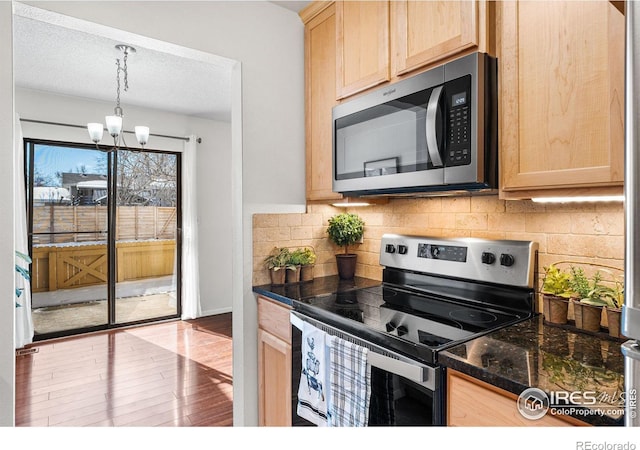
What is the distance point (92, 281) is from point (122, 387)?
1892 mm

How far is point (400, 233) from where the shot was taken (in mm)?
2047

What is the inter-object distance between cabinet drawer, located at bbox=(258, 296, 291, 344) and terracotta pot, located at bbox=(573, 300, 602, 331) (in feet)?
3.71

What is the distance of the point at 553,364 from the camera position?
0.96 metres

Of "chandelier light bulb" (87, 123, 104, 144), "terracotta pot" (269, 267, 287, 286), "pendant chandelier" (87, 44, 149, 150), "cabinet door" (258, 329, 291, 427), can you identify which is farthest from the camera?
"chandelier light bulb" (87, 123, 104, 144)

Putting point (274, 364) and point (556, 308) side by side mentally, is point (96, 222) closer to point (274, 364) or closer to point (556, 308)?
point (274, 364)

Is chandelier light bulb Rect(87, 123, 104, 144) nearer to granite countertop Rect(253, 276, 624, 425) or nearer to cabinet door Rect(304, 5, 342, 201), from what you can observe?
cabinet door Rect(304, 5, 342, 201)

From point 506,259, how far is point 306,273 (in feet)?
3.44

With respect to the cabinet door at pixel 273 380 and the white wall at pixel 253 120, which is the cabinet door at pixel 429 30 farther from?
the cabinet door at pixel 273 380

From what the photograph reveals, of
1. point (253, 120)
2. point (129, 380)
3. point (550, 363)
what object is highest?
point (253, 120)

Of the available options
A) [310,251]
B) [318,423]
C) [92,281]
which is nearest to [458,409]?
[318,423]

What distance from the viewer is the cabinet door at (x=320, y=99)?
6.58 feet

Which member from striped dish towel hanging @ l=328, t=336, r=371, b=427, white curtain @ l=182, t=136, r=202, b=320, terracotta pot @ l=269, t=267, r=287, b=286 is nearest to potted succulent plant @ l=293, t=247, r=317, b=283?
terracotta pot @ l=269, t=267, r=287, b=286

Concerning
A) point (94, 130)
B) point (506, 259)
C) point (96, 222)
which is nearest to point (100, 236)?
point (96, 222)

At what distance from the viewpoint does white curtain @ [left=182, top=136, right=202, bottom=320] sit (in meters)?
Answer: 4.70
